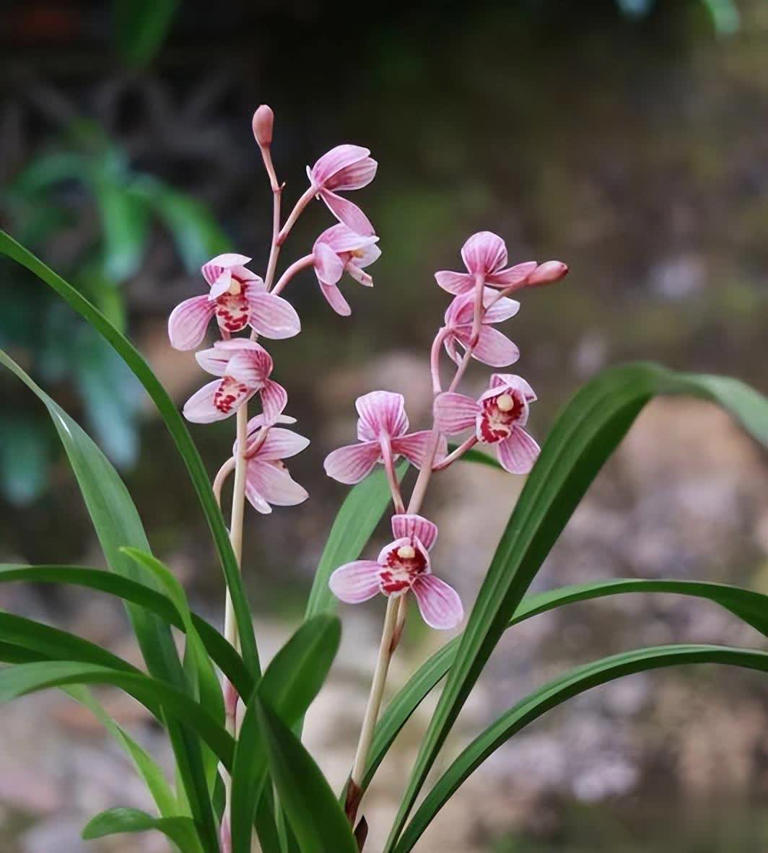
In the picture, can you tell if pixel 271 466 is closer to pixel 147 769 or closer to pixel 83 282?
pixel 147 769

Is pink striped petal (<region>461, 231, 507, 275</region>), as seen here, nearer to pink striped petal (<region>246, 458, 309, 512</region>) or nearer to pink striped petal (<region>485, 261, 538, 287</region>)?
pink striped petal (<region>485, 261, 538, 287</region>)

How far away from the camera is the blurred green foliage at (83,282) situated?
66.2 inches

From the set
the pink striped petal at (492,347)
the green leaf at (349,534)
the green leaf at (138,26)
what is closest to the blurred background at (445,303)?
the green leaf at (138,26)

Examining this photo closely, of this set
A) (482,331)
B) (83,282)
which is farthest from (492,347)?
(83,282)

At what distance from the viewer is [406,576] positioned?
1.43 feet

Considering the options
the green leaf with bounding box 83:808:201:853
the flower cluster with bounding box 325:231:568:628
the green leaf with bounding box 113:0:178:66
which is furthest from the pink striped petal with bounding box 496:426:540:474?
the green leaf with bounding box 113:0:178:66

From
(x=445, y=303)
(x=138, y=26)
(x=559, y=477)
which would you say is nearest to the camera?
(x=559, y=477)

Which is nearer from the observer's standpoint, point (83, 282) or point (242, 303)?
point (242, 303)

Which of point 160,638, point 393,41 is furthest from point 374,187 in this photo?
point 160,638

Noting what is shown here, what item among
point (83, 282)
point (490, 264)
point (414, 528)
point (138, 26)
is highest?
point (138, 26)

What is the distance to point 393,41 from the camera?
201cm

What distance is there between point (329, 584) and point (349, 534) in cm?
8

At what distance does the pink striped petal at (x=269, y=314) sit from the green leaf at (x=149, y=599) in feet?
0.39

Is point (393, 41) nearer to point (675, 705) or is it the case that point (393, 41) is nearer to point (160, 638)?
point (675, 705)
